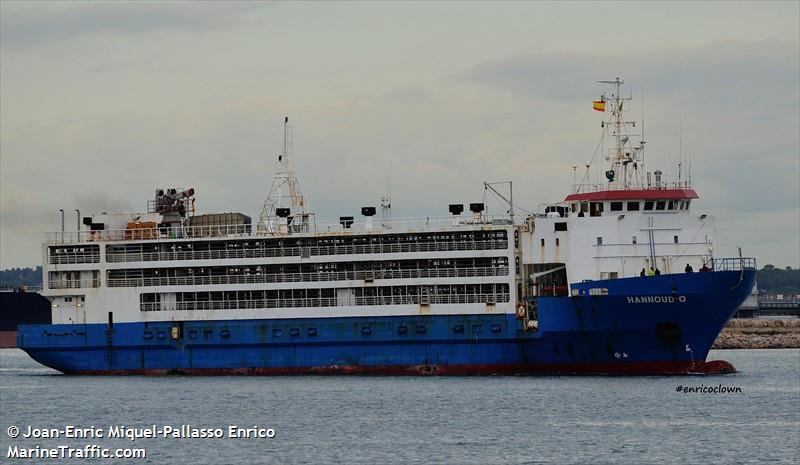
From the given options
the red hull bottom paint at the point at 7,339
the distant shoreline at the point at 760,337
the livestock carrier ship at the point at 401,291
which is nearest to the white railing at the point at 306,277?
the livestock carrier ship at the point at 401,291

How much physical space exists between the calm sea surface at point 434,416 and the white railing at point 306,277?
5.46m

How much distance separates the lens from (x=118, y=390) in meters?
65.0

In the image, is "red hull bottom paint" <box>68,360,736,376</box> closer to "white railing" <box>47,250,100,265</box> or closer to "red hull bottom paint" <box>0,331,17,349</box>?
"white railing" <box>47,250,100,265</box>

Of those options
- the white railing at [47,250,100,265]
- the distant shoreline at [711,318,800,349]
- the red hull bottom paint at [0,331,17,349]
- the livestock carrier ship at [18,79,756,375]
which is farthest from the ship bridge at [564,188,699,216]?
the red hull bottom paint at [0,331,17,349]

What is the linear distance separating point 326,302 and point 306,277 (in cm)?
169

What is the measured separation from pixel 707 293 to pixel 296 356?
66.2 feet

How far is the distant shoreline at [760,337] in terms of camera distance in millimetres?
117688

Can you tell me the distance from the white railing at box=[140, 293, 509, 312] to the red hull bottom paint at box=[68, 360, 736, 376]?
3.22 metres

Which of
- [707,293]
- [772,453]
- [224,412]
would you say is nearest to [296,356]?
[224,412]

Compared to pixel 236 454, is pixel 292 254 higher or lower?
higher

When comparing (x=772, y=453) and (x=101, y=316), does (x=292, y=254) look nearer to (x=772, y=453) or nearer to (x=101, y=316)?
(x=101, y=316)

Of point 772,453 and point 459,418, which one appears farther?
point 459,418

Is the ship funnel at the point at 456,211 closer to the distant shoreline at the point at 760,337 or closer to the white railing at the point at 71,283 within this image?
the white railing at the point at 71,283

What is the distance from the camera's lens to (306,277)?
72.4 metres
